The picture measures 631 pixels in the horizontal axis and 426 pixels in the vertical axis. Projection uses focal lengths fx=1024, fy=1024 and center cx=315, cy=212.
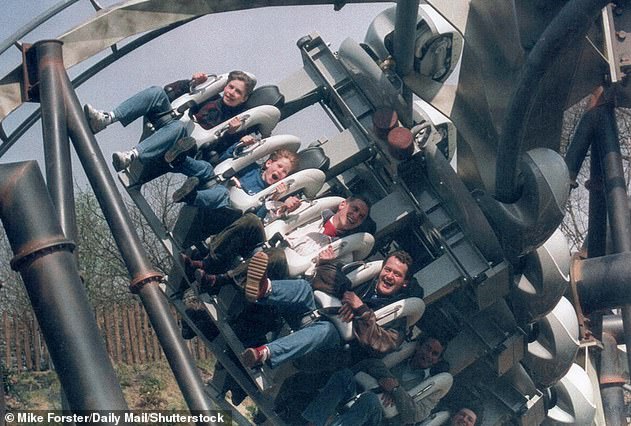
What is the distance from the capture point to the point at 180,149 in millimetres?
4195

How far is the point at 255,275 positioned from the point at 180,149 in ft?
2.39

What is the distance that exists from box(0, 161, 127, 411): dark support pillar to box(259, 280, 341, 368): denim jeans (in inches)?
69.3

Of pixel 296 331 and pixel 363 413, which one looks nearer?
pixel 296 331

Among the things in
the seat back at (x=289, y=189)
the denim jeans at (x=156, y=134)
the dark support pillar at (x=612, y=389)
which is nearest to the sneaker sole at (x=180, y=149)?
the denim jeans at (x=156, y=134)

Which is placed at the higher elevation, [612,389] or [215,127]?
[215,127]

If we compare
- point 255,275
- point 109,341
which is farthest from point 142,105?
point 109,341

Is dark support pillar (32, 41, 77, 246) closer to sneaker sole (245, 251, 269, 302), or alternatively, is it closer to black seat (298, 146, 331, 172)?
sneaker sole (245, 251, 269, 302)

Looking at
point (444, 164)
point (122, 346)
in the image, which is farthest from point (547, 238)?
point (122, 346)

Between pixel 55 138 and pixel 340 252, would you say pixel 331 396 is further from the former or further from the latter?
pixel 55 138

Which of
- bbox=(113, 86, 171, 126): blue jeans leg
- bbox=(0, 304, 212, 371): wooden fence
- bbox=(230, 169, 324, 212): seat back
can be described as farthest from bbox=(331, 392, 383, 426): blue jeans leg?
bbox=(0, 304, 212, 371): wooden fence

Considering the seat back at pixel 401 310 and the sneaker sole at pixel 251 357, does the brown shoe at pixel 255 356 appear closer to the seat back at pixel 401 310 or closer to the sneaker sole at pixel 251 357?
the sneaker sole at pixel 251 357

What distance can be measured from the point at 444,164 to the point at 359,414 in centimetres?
110

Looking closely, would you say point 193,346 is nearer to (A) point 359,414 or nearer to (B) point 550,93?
(A) point 359,414

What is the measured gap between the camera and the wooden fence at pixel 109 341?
8.86 meters
